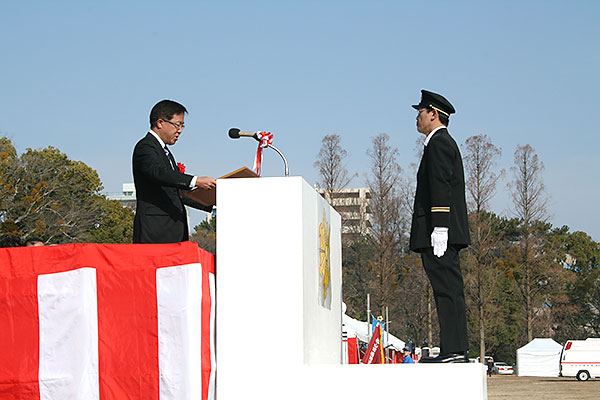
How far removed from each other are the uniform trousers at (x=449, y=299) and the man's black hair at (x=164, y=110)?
6.19 feet

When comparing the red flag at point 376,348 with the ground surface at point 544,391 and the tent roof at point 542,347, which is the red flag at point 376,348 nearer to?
the ground surface at point 544,391

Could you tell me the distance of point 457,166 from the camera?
17.1 feet

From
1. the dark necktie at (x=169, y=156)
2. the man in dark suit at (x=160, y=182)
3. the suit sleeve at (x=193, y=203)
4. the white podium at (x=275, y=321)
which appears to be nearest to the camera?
the white podium at (x=275, y=321)

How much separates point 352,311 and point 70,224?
19682mm

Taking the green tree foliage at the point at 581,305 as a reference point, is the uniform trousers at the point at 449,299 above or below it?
above

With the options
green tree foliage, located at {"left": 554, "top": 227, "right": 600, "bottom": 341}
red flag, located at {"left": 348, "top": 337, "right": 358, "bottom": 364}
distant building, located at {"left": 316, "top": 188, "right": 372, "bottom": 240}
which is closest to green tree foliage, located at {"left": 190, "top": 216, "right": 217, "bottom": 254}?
distant building, located at {"left": 316, "top": 188, "right": 372, "bottom": 240}

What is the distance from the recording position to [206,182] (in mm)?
4887

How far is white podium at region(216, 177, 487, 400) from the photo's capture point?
178 inches

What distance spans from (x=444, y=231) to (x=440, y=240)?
0.06 meters

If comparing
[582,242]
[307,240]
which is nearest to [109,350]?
[307,240]

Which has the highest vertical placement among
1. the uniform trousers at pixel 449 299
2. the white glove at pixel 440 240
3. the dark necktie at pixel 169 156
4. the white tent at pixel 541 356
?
the dark necktie at pixel 169 156

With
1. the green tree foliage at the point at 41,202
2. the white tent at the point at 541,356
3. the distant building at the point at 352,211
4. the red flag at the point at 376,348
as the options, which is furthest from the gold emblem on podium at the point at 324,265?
the white tent at the point at 541,356

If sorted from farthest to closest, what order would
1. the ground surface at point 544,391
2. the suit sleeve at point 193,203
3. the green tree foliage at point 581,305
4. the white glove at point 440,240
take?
the green tree foliage at point 581,305 → the ground surface at point 544,391 → the suit sleeve at point 193,203 → the white glove at point 440,240

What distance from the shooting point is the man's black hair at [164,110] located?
537 cm
